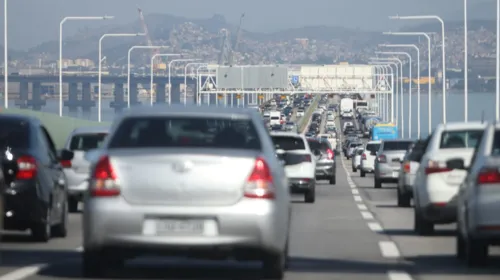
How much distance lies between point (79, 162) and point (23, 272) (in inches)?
539

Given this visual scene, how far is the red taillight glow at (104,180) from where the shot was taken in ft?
44.7

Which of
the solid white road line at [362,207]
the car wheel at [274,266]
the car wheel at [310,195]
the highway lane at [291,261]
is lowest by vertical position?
the solid white road line at [362,207]

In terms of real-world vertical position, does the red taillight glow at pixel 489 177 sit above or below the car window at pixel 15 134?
below

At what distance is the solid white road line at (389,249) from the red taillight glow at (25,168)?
429 cm

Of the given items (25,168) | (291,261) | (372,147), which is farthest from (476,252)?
(372,147)

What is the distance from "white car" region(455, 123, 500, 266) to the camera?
15.2 m

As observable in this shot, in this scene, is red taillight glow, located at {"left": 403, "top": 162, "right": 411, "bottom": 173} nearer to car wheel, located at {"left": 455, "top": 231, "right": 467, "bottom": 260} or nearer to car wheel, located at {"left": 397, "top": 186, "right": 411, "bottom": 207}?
car wheel, located at {"left": 397, "top": 186, "right": 411, "bottom": 207}

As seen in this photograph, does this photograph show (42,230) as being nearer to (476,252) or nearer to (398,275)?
(398,275)

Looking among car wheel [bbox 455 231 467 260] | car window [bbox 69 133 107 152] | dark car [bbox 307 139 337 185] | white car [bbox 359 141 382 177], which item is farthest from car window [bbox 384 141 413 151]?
car wheel [bbox 455 231 467 260]

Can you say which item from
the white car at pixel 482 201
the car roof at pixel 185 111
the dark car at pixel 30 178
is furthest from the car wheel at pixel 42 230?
the white car at pixel 482 201

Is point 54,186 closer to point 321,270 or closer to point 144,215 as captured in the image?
point 321,270

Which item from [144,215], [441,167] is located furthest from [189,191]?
[441,167]

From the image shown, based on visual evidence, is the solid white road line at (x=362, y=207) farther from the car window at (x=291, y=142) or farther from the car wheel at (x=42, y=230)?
the car wheel at (x=42, y=230)

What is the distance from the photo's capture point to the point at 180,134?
14.3 meters
